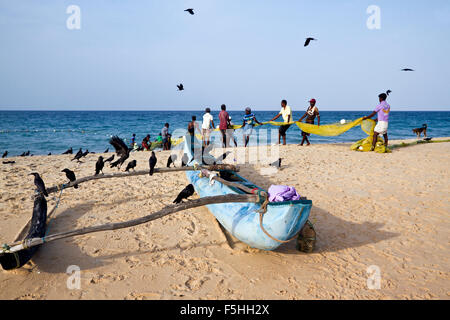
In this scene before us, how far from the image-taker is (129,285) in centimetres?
317

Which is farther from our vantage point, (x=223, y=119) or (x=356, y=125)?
(x=223, y=119)

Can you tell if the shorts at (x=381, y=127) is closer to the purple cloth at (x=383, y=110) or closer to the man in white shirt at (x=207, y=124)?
the purple cloth at (x=383, y=110)

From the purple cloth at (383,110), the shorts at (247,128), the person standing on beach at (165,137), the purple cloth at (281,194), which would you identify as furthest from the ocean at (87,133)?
the purple cloth at (281,194)

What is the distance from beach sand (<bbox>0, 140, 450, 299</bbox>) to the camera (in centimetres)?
310

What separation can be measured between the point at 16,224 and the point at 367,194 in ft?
24.6

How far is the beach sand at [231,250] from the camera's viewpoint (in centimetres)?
310

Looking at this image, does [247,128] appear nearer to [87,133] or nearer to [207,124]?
[207,124]

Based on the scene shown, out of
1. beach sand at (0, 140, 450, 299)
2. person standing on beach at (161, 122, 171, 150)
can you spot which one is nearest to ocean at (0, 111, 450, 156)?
person standing on beach at (161, 122, 171, 150)

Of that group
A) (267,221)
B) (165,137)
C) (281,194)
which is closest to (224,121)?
(165,137)

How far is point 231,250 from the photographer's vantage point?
3.96 metres

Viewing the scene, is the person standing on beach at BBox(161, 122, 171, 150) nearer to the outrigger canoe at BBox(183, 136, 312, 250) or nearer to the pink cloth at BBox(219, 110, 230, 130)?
the pink cloth at BBox(219, 110, 230, 130)
